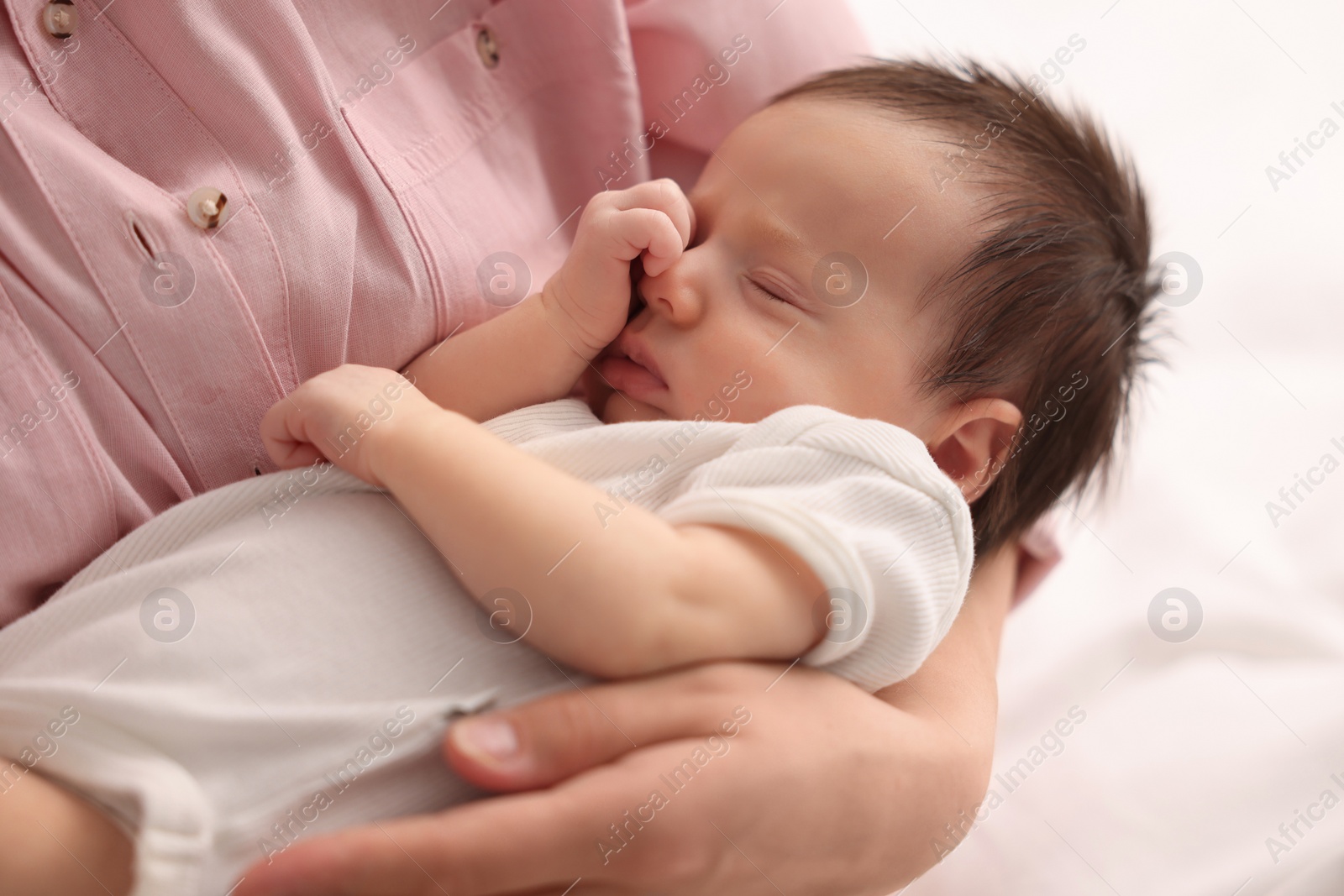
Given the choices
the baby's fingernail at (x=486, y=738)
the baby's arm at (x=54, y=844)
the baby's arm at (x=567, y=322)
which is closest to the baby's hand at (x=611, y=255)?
the baby's arm at (x=567, y=322)

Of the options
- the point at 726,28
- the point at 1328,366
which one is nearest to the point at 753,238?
the point at 726,28

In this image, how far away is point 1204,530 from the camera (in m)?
1.50

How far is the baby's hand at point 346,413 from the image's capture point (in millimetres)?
798

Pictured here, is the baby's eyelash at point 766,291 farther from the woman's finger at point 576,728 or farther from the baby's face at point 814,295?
the woman's finger at point 576,728

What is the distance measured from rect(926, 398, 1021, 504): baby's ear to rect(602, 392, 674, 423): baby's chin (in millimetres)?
298

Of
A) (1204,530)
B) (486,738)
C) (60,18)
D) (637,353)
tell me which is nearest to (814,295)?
(637,353)

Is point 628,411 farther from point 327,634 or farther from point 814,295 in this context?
point 327,634

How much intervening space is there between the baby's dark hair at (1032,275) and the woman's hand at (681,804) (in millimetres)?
395

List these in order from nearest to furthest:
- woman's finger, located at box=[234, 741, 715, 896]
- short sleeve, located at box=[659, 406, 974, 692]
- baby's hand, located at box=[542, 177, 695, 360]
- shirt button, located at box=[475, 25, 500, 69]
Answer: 1. woman's finger, located at box=[234, 741, 715, 896]
2. short sleeve, located at box=[659, 406, 974, 692]
3. baby's hand, located at box=[542, 177, 695, 360]
4. shirt button, located at box=[475, 25, 500, 69]

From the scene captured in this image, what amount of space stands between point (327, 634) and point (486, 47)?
73 cm

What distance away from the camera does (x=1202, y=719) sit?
1248 millimetres

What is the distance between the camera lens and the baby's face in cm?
95

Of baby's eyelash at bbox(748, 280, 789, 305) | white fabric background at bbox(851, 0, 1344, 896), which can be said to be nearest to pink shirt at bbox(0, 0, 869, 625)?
baby's eyelash at bbox(748, 280, 789, 305)

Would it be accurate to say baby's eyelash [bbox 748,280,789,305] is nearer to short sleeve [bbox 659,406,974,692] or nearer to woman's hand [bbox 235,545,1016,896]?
short sleeve [bbox 659,406,974,692]
